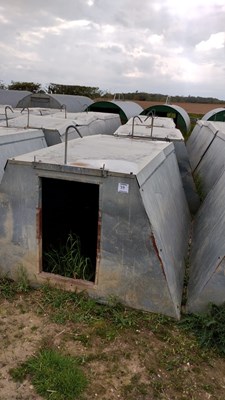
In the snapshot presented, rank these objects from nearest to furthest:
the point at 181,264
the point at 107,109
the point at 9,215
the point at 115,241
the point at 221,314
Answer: the point at 221,314 < the point at 115,241 < the point at 9,215 < the point at 181,264 < the point at 107,109

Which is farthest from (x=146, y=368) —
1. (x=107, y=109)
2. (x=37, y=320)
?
(x=107, y=109)

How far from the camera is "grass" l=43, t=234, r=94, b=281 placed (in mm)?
4980

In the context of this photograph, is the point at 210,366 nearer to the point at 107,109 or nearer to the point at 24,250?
the point at 24,250

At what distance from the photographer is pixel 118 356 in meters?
3.82

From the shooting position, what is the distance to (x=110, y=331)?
165 inches

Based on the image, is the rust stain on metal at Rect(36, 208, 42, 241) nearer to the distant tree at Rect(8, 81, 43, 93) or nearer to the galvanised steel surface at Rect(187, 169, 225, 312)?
the galvanised steel surface at Rect(187, 169, 225, 312)

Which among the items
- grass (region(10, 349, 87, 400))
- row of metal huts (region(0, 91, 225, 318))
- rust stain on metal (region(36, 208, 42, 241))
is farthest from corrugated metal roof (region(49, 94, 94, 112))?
grass (region(10, 349, 87, 400))

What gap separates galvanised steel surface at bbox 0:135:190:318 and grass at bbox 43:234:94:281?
189 mm

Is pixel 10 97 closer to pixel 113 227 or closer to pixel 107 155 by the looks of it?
pixel 107 155

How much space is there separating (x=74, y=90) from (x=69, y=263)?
36671mm

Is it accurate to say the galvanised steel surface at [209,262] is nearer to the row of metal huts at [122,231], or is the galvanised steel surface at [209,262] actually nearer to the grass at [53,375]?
the row of metal huts at [122,231]

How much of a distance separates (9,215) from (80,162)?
123 cm

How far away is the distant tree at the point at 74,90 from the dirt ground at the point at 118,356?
3594cm

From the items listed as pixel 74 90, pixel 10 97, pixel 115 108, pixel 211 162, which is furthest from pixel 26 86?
pixel 211 162
